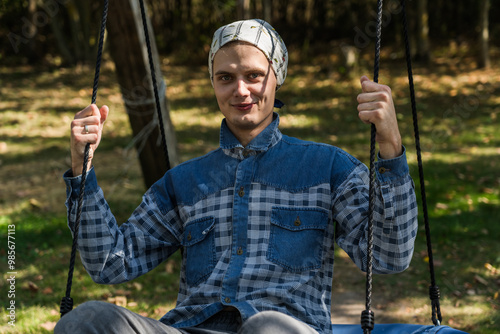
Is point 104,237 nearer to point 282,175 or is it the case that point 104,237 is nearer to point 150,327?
point 150,327

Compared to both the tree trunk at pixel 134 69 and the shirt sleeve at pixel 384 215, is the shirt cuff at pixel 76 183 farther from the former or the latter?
the tree trunk at pixel 134 69

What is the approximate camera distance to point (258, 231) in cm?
224

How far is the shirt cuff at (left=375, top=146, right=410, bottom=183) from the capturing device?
2.00m

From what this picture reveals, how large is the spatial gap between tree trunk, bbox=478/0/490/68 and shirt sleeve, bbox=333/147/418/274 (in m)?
11.1

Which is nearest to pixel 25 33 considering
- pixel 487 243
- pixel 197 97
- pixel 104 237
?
pixel 197 97

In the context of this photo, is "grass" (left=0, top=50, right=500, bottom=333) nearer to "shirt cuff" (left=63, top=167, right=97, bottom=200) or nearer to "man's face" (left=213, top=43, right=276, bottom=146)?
"shirt cuff" (left=63, top=167, right=97, bottom=200)

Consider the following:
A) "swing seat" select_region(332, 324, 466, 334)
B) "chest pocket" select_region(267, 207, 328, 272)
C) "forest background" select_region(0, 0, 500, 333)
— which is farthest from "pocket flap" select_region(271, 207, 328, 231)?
"forest background" select_region(0, 0, 500, 333)

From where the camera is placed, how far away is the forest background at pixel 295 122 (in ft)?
15.4

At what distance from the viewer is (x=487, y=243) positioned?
5.49 meters

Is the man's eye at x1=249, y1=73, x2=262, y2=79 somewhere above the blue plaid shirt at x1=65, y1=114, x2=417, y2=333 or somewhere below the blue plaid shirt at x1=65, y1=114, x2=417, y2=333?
above

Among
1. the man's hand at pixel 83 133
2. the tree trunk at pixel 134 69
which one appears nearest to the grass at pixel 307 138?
the tree trunk at pixel 134 69

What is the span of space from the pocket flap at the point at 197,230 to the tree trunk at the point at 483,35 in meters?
11.3

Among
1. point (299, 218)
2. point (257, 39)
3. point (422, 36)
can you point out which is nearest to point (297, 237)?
point (299, 218)

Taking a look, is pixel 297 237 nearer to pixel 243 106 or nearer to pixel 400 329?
pixel 243 106
